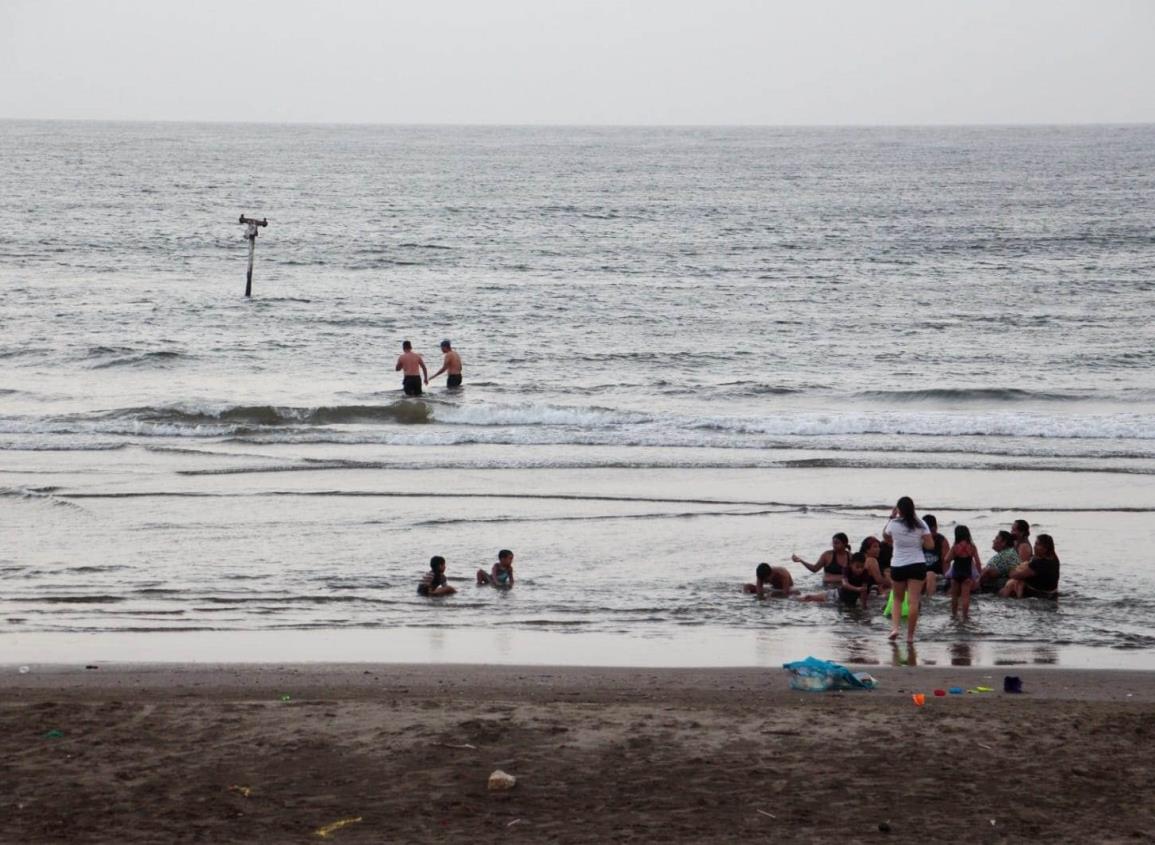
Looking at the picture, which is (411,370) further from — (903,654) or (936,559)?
(903,654)

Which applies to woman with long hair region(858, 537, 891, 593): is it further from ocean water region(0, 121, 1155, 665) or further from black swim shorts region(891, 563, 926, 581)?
black swim shorts region(891, 563, 926, 581)

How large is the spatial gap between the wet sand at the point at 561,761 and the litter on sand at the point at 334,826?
1.8 inches

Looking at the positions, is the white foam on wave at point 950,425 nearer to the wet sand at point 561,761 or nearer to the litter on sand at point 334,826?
the wet sand at point 561,761

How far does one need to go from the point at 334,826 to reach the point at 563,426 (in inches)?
681

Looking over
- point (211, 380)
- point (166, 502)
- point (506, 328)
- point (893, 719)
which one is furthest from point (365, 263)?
point (893, 719)

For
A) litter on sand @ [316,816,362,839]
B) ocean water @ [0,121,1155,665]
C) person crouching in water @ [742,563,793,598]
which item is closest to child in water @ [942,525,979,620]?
ocean water @ [0,121,1155,665]

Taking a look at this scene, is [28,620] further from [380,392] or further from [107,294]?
[107,294]

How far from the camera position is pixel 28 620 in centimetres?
1129

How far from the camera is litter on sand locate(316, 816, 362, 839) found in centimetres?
636

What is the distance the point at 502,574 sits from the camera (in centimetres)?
1282

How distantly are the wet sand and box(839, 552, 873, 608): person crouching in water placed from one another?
3.14 metres

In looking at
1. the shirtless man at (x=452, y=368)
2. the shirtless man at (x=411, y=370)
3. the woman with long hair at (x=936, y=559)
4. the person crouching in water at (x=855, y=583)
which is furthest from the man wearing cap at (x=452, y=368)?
the person crouching in water at (x=855, y=583)

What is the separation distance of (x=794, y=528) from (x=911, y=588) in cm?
459

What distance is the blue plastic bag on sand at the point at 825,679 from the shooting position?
30.0 ft
